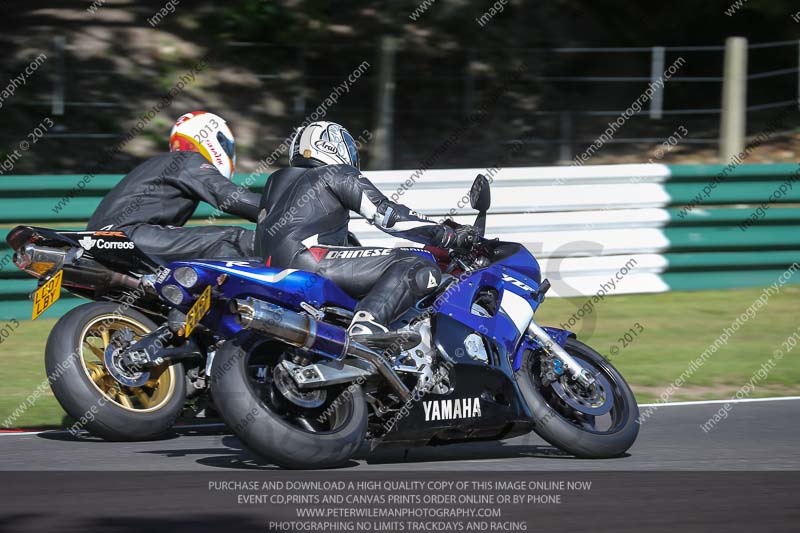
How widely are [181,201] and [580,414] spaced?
279 centimetres

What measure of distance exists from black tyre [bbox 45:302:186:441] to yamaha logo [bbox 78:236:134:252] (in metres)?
0.31

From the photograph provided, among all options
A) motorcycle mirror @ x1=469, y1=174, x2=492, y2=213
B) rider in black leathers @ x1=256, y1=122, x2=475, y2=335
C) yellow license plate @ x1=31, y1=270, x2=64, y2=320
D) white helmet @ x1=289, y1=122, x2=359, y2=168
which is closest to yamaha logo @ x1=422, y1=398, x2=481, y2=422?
rider in black leathers @ x1=256, y1=122, x2=475, y2=335

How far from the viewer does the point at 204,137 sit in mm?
7824

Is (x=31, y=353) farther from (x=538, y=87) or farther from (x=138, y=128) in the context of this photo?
(x=538, y=87)

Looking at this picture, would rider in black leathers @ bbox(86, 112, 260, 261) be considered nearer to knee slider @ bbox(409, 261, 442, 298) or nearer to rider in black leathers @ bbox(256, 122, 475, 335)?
rider in black leathers @ bbox(256, 122, 475, 335)

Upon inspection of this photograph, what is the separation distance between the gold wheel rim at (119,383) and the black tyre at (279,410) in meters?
1.04

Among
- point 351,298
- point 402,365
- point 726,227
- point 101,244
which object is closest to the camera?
point 402,365

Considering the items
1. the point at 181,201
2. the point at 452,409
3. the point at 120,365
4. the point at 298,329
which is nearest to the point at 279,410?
the point at 298,329

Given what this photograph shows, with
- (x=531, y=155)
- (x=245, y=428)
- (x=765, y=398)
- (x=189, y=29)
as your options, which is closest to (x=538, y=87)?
(x=531, y=155)

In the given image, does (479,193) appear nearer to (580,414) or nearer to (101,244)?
(580,414)

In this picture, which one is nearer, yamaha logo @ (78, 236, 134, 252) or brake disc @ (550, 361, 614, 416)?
brake disc @ (550, 361, 614, 416)

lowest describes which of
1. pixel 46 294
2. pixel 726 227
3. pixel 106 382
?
pixel 726 227

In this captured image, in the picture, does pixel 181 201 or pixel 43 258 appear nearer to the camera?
pixel 43 258

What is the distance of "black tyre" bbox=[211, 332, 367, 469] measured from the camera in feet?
18.6
